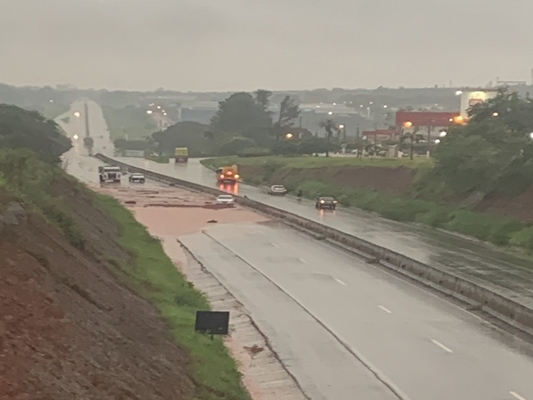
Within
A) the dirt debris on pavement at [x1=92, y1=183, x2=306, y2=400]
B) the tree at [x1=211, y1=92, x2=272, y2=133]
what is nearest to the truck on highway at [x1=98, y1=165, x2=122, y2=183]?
the dirt debris on pavement at [x1=92, y1=183, x2=306, y2=400]

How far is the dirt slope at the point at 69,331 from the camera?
41.4 feet

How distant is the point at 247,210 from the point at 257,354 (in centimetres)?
4654

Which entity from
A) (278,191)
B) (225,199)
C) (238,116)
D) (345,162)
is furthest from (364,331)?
(238,116)

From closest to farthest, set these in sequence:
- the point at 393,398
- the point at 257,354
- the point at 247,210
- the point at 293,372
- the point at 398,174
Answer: the point at 393,398, the point at 293,372, the point at 257,354, the point at 247,210, the point at 398,174

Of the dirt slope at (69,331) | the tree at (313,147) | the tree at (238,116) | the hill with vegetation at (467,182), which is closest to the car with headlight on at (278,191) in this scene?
the hill with vegetation at (467,182)

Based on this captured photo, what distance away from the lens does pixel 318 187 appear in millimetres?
86938

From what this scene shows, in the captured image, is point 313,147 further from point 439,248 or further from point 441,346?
point 441,346

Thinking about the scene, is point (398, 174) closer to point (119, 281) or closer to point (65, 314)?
point (119, 281)

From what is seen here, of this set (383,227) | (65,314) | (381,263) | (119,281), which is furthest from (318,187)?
A: (65,314)

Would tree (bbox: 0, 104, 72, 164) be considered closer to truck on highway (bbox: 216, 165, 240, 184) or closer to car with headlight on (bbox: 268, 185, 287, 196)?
truck on highway (bbox: 216, 165, 240, 184)

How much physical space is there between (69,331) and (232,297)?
18.7 metres

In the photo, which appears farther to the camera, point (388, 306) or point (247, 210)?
point (247, 210)

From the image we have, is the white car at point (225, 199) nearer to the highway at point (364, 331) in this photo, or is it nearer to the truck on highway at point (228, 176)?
the truck on highway at point (228, 176)

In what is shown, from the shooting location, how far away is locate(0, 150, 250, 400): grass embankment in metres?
19.1
